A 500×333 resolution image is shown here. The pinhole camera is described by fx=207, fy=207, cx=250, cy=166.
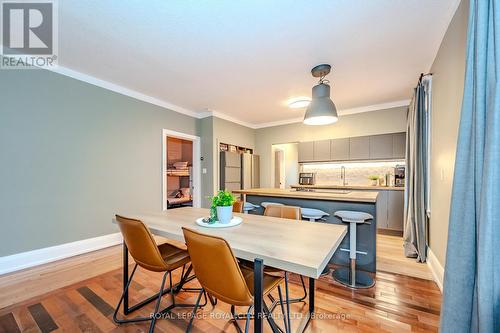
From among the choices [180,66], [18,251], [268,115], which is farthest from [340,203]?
[18,251]

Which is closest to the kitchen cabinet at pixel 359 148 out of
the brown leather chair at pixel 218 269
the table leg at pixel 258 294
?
the brown leather chair at pixel 218 269

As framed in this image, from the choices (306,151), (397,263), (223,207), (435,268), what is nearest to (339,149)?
(306,151)

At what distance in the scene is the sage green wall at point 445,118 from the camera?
5.66 ft

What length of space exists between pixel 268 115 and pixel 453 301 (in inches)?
177

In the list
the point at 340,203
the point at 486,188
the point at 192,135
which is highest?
the point at 192,135

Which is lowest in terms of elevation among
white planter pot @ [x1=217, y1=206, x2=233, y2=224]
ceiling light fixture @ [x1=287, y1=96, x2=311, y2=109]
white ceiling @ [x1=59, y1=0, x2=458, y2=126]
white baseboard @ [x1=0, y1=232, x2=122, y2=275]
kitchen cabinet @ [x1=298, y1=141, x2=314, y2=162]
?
white baseboard @ [x1=0, y1=232, x2=122, y2=275]

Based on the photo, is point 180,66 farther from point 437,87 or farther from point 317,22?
point 437,87

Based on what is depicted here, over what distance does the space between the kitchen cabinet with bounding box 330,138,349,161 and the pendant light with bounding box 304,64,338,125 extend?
2167 millimetres

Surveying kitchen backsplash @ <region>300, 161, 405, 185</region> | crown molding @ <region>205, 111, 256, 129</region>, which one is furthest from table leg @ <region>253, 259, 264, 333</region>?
kitchen backsplash @ <region>300, 161, 405, 185</region>

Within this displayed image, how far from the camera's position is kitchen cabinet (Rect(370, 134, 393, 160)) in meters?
4.17

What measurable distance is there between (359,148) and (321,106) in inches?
94.6

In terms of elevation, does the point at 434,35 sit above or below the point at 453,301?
above

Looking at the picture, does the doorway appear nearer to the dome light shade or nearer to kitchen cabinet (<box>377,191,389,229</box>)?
kitchen cabinet (<box>377,191,389,229</box>)

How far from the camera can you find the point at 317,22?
77.2 inches
